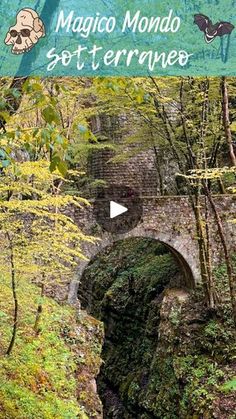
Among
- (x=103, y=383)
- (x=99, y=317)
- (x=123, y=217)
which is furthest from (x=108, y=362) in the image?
(x=123, y=217)

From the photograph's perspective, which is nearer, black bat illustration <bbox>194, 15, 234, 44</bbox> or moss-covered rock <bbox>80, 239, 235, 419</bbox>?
black bat illustration <bbox>194, 15, 234, 44</bbox>

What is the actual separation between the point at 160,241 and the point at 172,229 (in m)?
0.44

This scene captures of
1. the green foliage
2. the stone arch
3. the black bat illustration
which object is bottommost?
the green foliage

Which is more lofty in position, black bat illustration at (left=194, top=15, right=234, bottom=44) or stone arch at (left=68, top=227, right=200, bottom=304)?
black bat illustration at (left=194, top=15, right=234, bottom=44)

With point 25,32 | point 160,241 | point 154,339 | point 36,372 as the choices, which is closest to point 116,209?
point 160,241

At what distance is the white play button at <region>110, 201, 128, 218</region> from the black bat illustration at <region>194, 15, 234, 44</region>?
26.0ft

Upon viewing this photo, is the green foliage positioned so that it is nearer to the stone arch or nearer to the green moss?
the green moss

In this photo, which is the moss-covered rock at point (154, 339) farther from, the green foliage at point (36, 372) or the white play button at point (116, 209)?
the green foliage at point (36, 372)

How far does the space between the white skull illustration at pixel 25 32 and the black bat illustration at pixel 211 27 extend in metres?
1.60

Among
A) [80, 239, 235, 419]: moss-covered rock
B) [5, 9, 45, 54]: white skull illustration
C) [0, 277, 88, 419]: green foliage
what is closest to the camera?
[5, 9, 45, 54]: white skull illustration

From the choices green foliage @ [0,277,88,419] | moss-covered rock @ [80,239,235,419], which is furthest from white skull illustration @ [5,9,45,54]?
moss-covered rock @ [80,239,235,419]

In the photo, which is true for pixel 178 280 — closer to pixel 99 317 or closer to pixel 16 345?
pixel 99 317

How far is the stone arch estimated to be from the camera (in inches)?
468

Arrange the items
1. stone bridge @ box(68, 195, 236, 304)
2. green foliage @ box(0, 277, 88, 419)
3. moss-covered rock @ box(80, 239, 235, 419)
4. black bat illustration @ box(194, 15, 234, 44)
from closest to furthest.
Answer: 1. black bat illustration @ box(194, 15, 234, 44)
2. green foliage @ box(0, 277, 88, 419)
3. moss-covered rock @ box(80, 239, 235, 419)
4. stone bridge @ box(68, 195, 236, 304)
